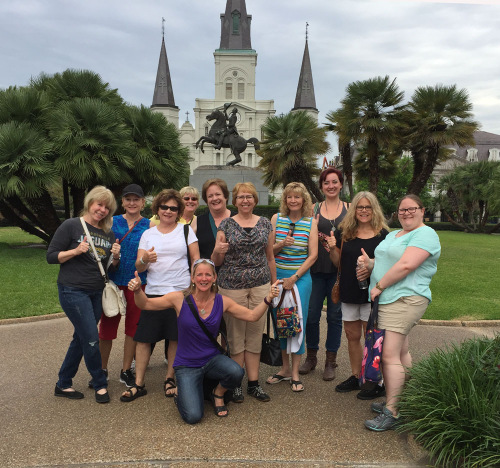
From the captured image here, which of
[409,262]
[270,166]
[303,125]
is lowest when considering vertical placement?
[409,262]

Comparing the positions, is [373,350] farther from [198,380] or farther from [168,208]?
[168,208]

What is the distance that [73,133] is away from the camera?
46.8ft

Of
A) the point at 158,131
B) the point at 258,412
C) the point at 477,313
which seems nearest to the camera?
the point at 258,412

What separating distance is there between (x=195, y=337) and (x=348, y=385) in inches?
64.6

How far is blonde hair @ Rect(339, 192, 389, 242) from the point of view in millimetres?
4059

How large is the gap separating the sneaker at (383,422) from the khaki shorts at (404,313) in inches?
25.7

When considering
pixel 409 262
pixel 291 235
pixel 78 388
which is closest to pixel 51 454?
pixel 78 388

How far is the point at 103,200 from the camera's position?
3.93 meters

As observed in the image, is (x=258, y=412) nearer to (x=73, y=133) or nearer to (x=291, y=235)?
(x=291, y=235)

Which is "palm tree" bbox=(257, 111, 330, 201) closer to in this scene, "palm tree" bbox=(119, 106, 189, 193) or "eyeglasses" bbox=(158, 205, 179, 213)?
"palm tree" bbox=(119, 106, 189, 193)

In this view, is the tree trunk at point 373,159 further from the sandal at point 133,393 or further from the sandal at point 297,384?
the sandal at point 133,393

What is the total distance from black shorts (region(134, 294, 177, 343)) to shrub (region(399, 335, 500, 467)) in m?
2.09

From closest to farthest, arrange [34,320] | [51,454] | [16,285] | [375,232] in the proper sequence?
[51,454] < [375,232] < [34,320] < [16,285]

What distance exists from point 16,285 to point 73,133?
621 cm
